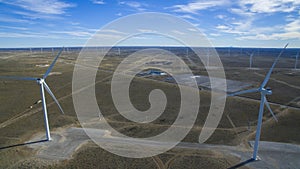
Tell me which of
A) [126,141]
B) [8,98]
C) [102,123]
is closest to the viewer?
[126,141]

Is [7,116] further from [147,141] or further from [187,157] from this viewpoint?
[187,157]

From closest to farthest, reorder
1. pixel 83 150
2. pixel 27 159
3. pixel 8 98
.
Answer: pixel 27 159 → pixel 83 150 → pixel 8 98

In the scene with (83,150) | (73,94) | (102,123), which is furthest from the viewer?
(73,94)

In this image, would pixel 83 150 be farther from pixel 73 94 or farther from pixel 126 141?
pixel 73 94

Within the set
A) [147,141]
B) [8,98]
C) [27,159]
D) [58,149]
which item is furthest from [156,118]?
[8,98]

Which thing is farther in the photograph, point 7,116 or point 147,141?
point 7,116

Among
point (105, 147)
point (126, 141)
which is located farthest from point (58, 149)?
point (126, 141)

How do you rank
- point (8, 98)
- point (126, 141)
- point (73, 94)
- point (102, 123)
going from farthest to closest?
point (73, 94)
point (8, 98)
point (102, 123)
point (126, 141)

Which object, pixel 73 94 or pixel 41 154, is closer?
pixel 41 154
